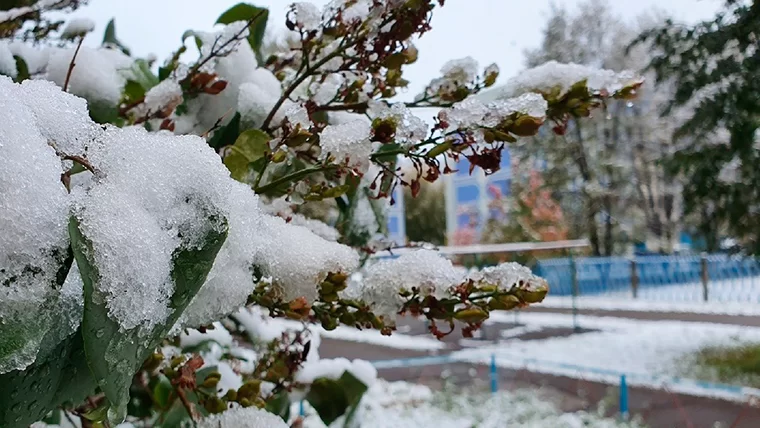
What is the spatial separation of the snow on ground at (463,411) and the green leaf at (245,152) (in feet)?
7.09

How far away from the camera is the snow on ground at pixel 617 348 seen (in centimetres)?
353

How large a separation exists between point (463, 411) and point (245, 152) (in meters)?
2.71

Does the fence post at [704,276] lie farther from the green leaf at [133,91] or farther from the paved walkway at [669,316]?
the green leaf at [133,91]

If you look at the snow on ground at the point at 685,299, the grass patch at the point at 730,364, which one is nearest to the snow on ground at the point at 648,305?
the snow on ground at the point at 685,299

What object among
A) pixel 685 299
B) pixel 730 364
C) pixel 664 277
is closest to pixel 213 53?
pixel 730 364

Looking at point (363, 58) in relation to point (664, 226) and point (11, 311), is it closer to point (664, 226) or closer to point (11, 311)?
point (11, 311)

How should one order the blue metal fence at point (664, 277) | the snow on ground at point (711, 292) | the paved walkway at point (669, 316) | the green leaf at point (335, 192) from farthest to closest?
the blue metal fence at point (664, 277) → the snow on ground at point (711, 292) → the paved walkway at point (669, 316) → the green leaf at point (335, 192)

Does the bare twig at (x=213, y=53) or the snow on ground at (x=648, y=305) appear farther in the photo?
the snow on ground at (x=648, y=305)

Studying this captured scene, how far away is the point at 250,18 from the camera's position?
0.46 meters

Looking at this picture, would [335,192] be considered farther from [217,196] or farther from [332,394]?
[332,394]

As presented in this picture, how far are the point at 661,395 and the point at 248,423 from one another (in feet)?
8.84

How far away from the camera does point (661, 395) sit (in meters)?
2.67

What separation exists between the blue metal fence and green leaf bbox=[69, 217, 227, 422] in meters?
5.65

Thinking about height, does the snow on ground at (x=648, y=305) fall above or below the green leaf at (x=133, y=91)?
below
